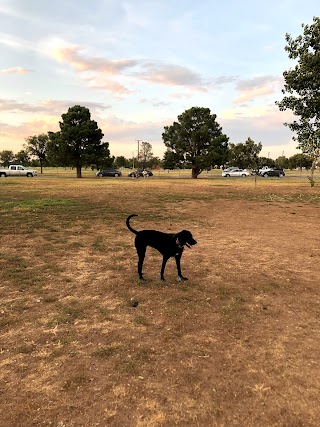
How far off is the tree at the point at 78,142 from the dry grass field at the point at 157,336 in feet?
142

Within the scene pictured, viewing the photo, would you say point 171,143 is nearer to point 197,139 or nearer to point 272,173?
point 197,139

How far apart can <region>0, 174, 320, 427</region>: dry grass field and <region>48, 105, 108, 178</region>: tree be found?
43.2 meters

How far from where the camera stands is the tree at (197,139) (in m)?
48.9

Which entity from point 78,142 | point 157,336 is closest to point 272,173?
point 78,142

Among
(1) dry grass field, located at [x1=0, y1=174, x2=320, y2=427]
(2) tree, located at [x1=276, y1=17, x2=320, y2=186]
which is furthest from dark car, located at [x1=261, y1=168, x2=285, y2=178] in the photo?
(1) dry grass field, located at [x1=0, y1=174, x2=320, y2=427]

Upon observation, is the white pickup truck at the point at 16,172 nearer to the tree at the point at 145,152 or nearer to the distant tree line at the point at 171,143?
the distant tree line at the point at 171,143

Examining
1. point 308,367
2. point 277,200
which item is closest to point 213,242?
point 308,367

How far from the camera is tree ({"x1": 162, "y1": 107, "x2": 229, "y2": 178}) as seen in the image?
4894 cm

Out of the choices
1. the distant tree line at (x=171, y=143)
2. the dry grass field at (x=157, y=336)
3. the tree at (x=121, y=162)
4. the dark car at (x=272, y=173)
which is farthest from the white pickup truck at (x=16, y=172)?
the tree at (x=121, y=162)

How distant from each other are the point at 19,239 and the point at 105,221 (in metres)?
3.93

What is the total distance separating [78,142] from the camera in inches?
1996

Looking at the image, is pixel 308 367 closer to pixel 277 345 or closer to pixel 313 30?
pixel 277 345

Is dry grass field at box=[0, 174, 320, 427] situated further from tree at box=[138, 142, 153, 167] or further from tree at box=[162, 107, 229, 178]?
tree at box=[138, 142, 153, 167]

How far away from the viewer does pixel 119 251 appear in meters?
8.71
